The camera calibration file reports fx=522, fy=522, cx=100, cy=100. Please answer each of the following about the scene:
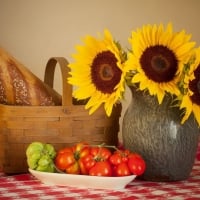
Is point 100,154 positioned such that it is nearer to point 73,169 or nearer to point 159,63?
point 73,169

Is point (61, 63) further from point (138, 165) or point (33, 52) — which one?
point (33, 52)

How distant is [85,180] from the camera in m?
1.06

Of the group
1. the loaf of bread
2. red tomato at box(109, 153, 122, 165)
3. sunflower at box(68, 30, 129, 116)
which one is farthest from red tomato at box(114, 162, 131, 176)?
the loaf of bread

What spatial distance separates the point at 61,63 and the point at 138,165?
0.32 metres

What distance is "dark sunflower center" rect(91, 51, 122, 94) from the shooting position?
3.54 ft

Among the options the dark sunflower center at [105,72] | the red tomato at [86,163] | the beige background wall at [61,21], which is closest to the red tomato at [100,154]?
the red tomato at [86,163]

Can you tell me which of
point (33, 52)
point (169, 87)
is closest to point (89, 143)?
point (169, 87)

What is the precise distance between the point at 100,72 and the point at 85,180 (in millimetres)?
230

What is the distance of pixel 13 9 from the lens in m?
1.59

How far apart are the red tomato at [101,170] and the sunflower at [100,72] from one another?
0.36 ft

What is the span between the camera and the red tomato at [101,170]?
3.46 feet

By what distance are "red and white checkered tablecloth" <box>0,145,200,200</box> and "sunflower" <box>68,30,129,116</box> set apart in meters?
0.17

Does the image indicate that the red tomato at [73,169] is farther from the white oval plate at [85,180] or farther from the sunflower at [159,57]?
the sunflower at [159,57]

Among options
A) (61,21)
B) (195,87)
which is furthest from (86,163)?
(61,21)
